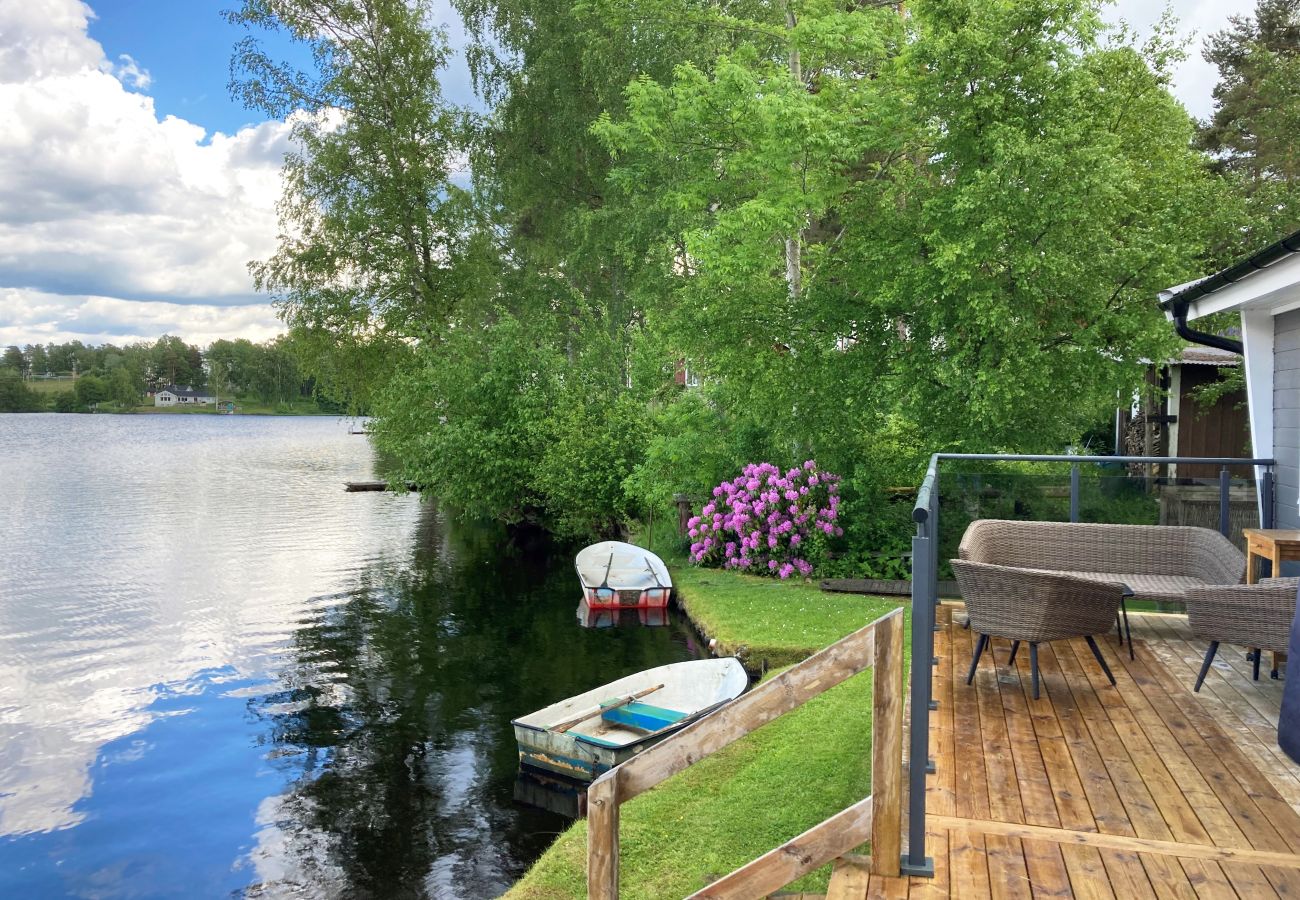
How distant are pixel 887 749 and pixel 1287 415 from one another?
6318 mm

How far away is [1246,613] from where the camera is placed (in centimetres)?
543

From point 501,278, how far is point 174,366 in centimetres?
12163

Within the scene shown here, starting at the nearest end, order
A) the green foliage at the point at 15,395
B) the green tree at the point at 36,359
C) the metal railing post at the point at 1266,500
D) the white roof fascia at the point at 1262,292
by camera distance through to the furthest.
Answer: the white roof fascia at the point at 1262,292 → the metal railing post at the point at 1266,500 → the green foliage at the point at 15,395 → the green tree at the point at 36,359

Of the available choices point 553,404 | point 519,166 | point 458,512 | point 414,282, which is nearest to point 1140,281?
point 553,404

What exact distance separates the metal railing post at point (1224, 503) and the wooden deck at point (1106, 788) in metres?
1.70

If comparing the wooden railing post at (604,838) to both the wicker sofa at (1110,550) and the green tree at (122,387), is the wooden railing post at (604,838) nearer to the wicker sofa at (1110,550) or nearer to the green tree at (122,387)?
the wicker sofa at (1110,550)

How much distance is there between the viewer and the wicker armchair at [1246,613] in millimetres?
5301

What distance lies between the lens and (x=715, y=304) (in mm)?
14414

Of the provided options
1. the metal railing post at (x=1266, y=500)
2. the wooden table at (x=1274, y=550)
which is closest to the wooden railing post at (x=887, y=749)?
the wooden table at (x=1274, y=550)

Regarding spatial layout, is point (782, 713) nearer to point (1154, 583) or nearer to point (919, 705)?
point (919, 705)

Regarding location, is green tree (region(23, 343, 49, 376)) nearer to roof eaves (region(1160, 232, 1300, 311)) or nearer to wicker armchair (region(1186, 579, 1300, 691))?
roof eaves (region(1160, 232, 1300, 311))

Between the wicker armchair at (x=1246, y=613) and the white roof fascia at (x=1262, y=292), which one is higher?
the white roof fascia at (x=1262, y=292)

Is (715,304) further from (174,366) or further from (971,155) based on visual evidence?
(174,366)

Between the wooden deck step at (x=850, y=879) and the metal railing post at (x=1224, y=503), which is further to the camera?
the metal railing post at (x=1224, y=503)
